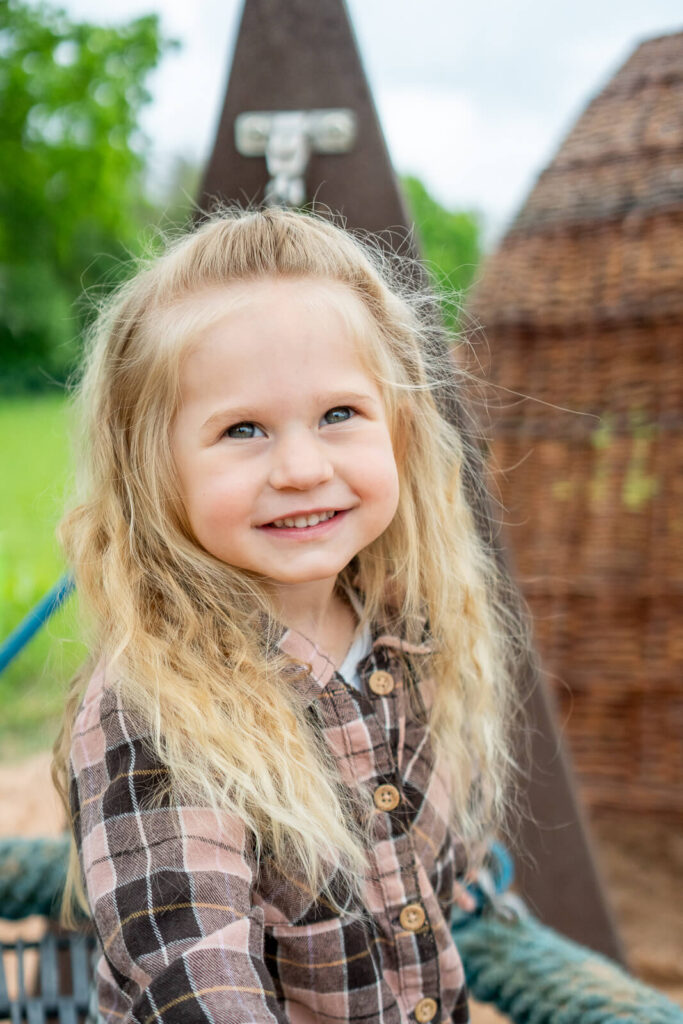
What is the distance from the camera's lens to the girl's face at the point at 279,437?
904mm

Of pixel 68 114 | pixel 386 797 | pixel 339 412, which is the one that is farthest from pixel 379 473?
pixel 68 114

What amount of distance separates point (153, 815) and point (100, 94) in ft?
25.7

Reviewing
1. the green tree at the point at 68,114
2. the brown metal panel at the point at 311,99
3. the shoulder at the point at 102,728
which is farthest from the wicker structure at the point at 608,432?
the green tree at the point at 68,114

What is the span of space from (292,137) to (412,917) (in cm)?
102

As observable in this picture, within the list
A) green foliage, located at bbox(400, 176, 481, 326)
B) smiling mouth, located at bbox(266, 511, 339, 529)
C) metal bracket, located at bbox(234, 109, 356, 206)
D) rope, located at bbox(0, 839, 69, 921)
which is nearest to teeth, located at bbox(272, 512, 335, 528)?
smiling mouth, located at bbox(266, 511, 339, 529)

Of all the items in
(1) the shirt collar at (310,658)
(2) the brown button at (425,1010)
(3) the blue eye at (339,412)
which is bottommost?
(2) the brown button at (425,1010)

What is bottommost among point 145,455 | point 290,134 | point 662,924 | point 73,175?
point 662,924

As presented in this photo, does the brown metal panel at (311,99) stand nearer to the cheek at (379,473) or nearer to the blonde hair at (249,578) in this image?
the blonde hair at (249,578)

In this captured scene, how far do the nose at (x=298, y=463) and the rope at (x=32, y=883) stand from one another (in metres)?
0.85

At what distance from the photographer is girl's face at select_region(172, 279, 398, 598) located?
904mm

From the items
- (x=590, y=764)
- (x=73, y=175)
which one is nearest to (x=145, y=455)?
(x=590, y=764)

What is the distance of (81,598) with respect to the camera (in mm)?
1027

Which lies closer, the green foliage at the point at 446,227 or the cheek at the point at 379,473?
the cheek at the point at 379,473

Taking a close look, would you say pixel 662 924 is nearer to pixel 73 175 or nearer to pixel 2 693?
pixel 2 693
